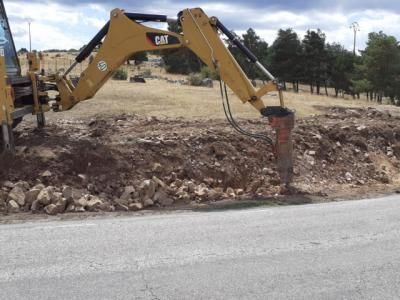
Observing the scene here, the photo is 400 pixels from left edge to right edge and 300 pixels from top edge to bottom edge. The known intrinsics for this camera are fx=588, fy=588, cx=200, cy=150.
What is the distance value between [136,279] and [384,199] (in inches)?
283

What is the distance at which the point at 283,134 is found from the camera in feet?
40.1

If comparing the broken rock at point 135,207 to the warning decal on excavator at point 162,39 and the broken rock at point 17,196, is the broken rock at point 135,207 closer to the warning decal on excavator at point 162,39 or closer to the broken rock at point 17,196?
the broken rock at point 17,196

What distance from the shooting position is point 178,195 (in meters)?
12.1

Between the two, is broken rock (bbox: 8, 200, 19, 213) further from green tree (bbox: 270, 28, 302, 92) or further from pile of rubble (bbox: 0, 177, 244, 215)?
green tree (bbox: 270, 28, 302, 92)

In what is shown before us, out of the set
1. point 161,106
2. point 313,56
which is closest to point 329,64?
point 313,56

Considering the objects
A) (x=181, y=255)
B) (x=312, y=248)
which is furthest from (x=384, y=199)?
(x=181, y=255)

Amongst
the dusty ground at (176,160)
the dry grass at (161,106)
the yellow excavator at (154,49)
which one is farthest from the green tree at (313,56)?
the yellow excavator at (154,49)

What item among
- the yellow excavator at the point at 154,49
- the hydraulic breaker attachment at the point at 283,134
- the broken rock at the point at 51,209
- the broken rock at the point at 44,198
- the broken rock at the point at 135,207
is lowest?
the broken rock at the point at 135,207

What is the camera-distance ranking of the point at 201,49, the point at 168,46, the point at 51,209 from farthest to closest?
the point at 168,46 → the point at 201,49 → the point at 51,209

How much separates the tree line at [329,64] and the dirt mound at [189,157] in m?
51.6

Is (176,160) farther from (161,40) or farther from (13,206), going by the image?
(13,206)

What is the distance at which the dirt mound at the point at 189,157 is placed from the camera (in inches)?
481

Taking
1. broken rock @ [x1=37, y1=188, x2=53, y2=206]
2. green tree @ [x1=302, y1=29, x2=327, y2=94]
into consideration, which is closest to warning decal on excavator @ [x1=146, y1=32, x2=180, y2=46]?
broken rock @ [x1=37, y1=188, x2=53, y2=206]

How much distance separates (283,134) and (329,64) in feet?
237
